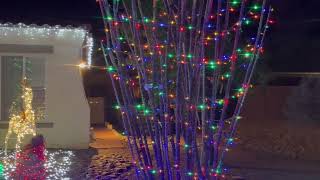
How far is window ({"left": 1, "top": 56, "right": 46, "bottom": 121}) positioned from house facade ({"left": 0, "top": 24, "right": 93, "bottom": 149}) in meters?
0.14

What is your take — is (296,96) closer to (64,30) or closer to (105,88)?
(105,88)

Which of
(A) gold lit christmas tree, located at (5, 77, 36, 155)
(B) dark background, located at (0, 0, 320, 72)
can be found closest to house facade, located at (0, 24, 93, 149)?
(A) gold lit christmas tree, located at (5, 77, 36, 155)

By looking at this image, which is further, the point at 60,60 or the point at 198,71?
the point at 60,60

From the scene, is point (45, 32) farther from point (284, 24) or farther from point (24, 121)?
point (284, 24)

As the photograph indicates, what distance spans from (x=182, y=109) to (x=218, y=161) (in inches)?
19.8

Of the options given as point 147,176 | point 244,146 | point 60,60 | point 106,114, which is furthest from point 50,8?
point 147,176

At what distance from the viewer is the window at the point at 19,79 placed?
41.7 ft

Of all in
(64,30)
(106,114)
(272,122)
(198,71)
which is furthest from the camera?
(106,114)

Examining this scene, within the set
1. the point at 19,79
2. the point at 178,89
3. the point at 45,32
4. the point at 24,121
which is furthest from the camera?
the point at 19,79

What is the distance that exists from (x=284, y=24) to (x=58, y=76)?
8.07 metres

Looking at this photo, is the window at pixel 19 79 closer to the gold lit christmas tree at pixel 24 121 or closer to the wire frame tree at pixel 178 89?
the gold lit christmas tree at pixel 24 121

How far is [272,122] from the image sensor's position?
1723cm

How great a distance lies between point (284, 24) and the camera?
17797mm

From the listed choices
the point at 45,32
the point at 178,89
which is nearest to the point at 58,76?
the point at 45,32
